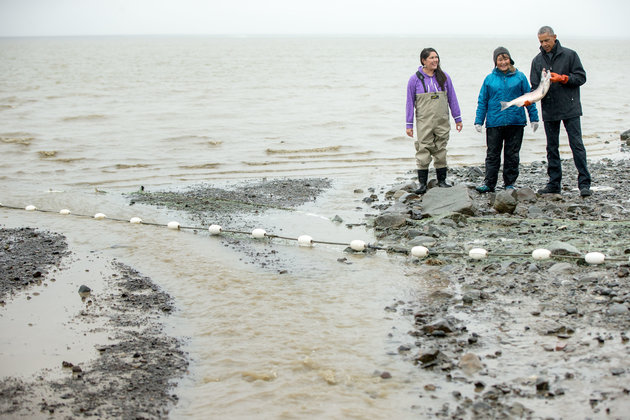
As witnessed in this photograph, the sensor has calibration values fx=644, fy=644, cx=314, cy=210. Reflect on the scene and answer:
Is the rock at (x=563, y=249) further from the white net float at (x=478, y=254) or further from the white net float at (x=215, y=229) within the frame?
the white net float at (x=215, y=229)

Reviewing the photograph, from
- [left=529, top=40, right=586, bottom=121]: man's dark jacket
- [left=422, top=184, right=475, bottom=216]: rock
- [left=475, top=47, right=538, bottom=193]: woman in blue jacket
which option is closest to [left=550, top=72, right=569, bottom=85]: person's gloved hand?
[left=529, top=40, right=586, bottom=121]: man's dark jacket

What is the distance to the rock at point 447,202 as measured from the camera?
8.02m

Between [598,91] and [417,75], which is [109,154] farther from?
[598,91]

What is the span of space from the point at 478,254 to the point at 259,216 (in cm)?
365

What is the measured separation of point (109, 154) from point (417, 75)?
31.6ft

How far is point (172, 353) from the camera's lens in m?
4.79

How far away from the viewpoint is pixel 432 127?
927 centimetres

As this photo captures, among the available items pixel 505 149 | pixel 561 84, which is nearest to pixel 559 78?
pixel 561 84

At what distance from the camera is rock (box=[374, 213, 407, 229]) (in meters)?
7.89

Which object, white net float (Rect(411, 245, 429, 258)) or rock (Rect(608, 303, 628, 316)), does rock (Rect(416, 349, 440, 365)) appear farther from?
white net float (Rect(411, 245, 429, 258))

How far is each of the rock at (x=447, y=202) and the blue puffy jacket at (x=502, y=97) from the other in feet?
3.67

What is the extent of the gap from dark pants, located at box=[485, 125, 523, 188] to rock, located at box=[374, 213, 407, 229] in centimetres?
209

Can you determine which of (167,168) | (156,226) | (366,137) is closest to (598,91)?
(366,137)

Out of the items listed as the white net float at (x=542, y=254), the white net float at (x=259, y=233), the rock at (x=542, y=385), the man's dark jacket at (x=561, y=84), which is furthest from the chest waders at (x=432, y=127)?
the rock at (x=542, y=385)
